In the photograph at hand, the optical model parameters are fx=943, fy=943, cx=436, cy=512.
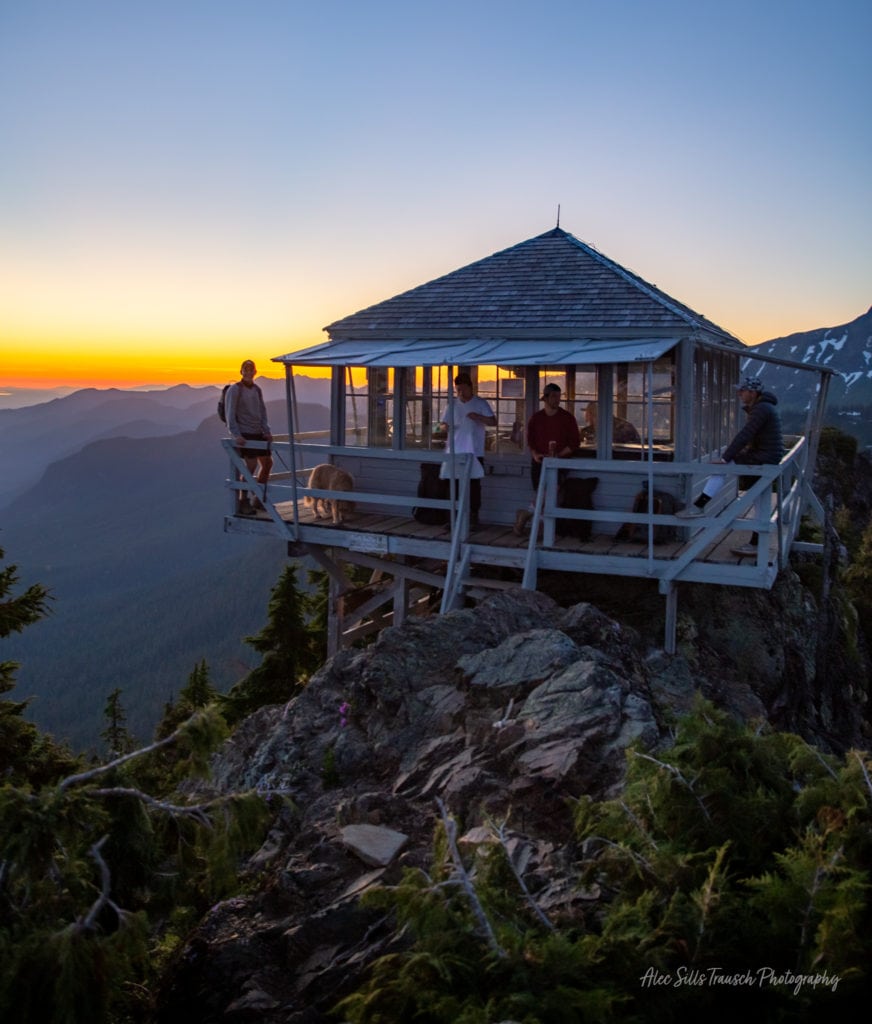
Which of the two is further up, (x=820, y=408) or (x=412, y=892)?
(x=820, y=408)

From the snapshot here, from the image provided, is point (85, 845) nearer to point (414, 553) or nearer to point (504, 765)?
point (504, 765)

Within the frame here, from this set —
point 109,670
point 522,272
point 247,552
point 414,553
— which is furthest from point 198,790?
point 247,552

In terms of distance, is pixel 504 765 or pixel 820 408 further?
pixel 820 408

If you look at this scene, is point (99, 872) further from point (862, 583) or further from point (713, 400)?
point (862, 583)

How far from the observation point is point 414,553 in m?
13.3

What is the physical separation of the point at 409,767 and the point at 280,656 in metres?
16.0

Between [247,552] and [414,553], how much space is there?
176 m

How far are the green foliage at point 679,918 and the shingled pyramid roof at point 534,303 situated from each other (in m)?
8.80

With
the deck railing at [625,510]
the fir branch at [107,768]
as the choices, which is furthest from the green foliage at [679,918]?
the deck railing at [625,510]

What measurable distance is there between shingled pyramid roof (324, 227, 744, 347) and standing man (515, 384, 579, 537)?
1345mm

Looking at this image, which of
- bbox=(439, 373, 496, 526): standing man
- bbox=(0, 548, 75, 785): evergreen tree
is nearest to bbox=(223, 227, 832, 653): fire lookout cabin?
bbox=(439, 373, 496, 526): standing man

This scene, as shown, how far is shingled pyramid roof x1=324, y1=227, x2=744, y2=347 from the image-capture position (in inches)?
513

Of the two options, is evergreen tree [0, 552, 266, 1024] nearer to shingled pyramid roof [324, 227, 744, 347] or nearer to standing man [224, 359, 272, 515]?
standing man [224, 359, 272, 515]

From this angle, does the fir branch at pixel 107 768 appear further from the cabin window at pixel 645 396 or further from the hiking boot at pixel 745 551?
the cabin window at pixel 645 396
